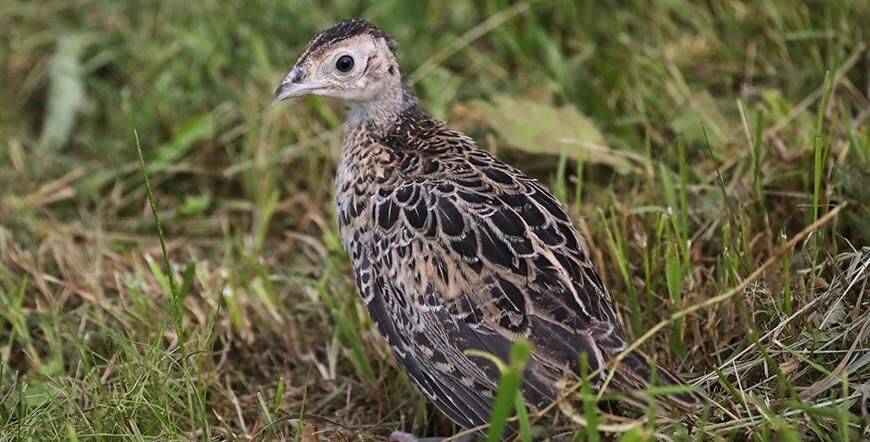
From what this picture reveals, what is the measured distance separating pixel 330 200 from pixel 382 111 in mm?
1107

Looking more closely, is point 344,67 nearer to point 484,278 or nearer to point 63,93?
point 484,278

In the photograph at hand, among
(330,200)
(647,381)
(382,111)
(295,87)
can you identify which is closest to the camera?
(647,381)

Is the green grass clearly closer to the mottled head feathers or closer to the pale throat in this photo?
the pale throat

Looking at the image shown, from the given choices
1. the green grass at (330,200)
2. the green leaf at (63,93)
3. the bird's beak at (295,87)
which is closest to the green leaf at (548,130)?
the green grass at (330,200)

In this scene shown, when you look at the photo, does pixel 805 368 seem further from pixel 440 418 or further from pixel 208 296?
pixel 208 296

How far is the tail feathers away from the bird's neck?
5.00 ft

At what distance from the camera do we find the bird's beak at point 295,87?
13.9ft

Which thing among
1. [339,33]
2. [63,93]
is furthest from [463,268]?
[63,93]

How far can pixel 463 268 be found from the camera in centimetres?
362

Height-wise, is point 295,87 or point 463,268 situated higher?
point 295,87

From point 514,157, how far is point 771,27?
1.62 m

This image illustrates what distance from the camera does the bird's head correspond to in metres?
4.22

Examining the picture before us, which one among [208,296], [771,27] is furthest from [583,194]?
[208,296]

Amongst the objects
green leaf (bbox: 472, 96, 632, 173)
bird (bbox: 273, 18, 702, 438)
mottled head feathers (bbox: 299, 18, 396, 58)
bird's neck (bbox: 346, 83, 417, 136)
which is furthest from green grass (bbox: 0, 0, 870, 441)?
mottled head feathers (bbox: 299, 18, 396, 58)
